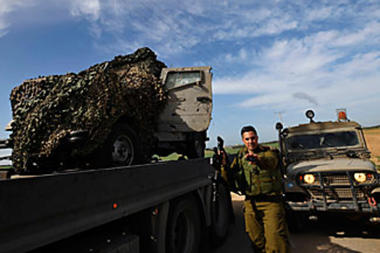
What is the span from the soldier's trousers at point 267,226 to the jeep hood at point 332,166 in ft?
8.23

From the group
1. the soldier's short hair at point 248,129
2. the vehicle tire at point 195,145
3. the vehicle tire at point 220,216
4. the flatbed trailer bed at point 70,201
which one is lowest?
the vehicle tire at point 220,216

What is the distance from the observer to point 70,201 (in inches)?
67.7

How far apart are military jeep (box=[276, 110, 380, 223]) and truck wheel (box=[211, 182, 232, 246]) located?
3.71ft

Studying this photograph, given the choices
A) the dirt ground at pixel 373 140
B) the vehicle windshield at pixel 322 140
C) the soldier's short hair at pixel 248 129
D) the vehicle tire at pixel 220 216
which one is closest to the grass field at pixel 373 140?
the dirt ground at pixel 373 140

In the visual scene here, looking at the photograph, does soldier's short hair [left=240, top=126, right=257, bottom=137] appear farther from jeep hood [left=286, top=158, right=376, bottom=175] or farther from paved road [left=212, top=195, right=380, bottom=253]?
jeep hood [left=286, top=158, right=376, bottom=175]

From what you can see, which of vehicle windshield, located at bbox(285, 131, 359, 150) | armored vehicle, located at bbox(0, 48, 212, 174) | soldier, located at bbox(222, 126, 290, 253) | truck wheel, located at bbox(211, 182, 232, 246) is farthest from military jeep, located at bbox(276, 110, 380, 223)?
armored vehicle, located at bbox(0, 48, 212, 174)

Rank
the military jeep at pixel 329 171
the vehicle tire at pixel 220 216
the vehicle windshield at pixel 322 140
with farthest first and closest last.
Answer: the vehicle windshield at pixel 322 140 → the military jeep at pixel 329 171 → the vehicle tire at pixel 220 216

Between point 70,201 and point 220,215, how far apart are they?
363 centimetres

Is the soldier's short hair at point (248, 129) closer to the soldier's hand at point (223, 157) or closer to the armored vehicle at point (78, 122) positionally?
the soldier's hand at point (223, 157)

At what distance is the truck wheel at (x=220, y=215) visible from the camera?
173 inches

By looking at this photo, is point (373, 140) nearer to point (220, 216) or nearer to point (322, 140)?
point (322, 140)

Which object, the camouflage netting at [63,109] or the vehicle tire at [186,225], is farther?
the camouflage netting at [63,109]

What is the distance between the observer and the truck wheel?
4391 millimetres

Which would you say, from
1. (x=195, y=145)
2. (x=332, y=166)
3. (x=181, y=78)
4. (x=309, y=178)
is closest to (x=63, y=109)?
(x=195, y=145)
